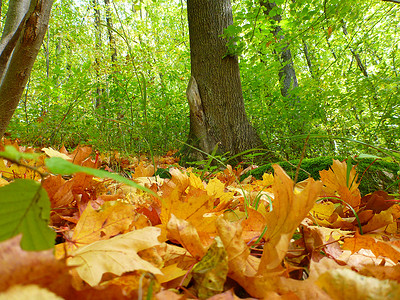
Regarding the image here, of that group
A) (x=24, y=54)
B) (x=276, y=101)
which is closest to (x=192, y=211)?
(x=24, y=54)

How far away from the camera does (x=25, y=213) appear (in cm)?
37

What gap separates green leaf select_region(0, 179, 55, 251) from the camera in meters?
0.37

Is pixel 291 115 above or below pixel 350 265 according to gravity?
above

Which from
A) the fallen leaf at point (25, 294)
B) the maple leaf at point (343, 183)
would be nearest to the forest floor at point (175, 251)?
the fallen leaf at point (25, 294)

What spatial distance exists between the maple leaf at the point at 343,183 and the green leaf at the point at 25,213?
104 centimetres

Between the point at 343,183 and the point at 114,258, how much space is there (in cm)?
106

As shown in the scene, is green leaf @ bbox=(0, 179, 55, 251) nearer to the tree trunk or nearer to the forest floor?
the forest floor

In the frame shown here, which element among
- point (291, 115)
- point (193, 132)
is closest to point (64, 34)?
point (193, 132)

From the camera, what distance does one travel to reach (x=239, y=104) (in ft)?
12.7

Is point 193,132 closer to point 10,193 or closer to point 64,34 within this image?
point 10,193

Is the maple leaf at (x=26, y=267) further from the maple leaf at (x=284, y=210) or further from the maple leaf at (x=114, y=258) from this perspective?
the maple leaf at (x=284, y=210)

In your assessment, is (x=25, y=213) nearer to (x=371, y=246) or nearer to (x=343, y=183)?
(x=371, y=246)

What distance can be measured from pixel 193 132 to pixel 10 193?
3.53 m

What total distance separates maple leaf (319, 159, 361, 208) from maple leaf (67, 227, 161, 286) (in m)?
0.87
